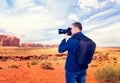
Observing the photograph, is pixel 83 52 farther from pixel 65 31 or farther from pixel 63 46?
pixel 65 31

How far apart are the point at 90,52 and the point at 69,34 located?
608 millimetres

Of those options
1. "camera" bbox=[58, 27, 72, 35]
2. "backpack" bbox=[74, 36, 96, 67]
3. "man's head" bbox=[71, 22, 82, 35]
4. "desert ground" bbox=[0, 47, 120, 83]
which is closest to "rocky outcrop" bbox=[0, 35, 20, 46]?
"desert ground" bbox=[0, 47, 120, 83]

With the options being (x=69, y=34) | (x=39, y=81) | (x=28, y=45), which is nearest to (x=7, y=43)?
(x=28, y=45)

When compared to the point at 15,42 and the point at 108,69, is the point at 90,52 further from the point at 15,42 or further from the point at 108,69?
the point at 15,42

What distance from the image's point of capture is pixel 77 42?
6.31 metres

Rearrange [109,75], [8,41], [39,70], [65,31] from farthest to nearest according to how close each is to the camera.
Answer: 1. [8,41]
2. [39,70]
3. [109,75]
4. [65,31]

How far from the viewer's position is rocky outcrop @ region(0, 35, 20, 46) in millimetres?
128125

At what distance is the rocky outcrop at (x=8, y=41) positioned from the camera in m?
128

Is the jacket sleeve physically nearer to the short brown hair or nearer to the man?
the man

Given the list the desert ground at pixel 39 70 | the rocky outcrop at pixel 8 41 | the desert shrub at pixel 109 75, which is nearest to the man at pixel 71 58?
the desert shrub at pixel 109 75

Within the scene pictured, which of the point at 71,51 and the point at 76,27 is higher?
the point at 76,27

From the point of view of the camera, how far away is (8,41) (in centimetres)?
13025

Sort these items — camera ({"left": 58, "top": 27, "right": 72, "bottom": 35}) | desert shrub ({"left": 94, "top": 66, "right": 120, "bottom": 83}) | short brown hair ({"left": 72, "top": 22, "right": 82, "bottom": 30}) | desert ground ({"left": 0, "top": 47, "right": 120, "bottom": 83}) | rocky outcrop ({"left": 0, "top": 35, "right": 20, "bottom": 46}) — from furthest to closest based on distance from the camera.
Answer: rocky outcrop ({"left": 0, "top": 35, "right": 20, "bottom": 46}) → desert ground ({"left": 0, "top": 47, "right": 120, "bottom": 83}) → desert shrub ({"left": 94, "top": 66, "right": 120, "bottom": 83}) → camera ({"left": 58, "top": 27, "right": 72, "bottom": 35}) → short brown hair ({"left": 72, "top": 22, "right": 82, "bottom": 30})

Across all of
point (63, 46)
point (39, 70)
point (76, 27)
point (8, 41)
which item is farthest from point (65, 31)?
point (8, 41)
